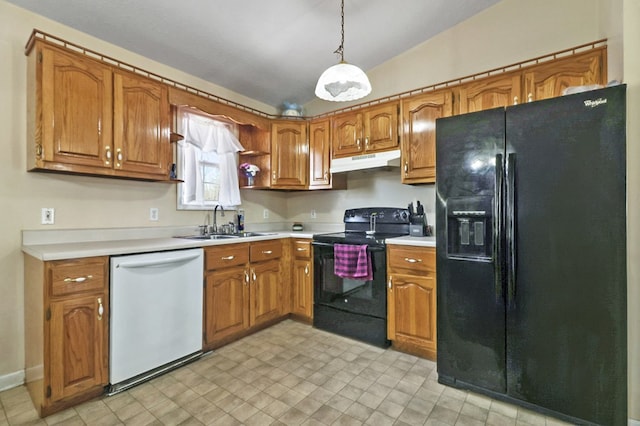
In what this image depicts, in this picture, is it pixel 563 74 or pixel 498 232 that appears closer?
pixel 498 232

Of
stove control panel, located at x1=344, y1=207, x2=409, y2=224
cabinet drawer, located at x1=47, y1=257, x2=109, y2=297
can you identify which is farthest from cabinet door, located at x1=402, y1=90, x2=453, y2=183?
cabinet drawer, located at x1=47, y1=257, x2=109, y2=297

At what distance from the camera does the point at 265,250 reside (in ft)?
9.75

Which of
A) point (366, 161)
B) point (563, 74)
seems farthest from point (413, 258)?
point (563, 74)

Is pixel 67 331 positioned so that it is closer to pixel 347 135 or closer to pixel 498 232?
pixel 498 232

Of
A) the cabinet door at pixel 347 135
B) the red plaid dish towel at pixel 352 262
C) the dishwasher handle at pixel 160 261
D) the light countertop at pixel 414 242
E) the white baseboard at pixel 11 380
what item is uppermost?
the cabinet door at pixel 347 135

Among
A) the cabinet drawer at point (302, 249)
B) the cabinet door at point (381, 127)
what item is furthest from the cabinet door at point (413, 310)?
the cabinet door at point (381, 127)

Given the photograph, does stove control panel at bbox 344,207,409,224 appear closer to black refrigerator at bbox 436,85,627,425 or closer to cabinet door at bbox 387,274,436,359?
cabinet door at bbox 387,274,436,359

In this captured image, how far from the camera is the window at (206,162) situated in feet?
9.62

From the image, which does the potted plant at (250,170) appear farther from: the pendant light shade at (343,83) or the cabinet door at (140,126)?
the pendant light shade at (343,83)

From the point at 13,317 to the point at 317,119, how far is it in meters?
3.10

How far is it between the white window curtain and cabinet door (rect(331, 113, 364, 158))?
3.56 feet

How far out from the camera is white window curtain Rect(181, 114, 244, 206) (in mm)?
2953

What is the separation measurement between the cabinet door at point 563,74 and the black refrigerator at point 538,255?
76 centimetres

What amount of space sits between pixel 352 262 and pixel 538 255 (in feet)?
4.53
